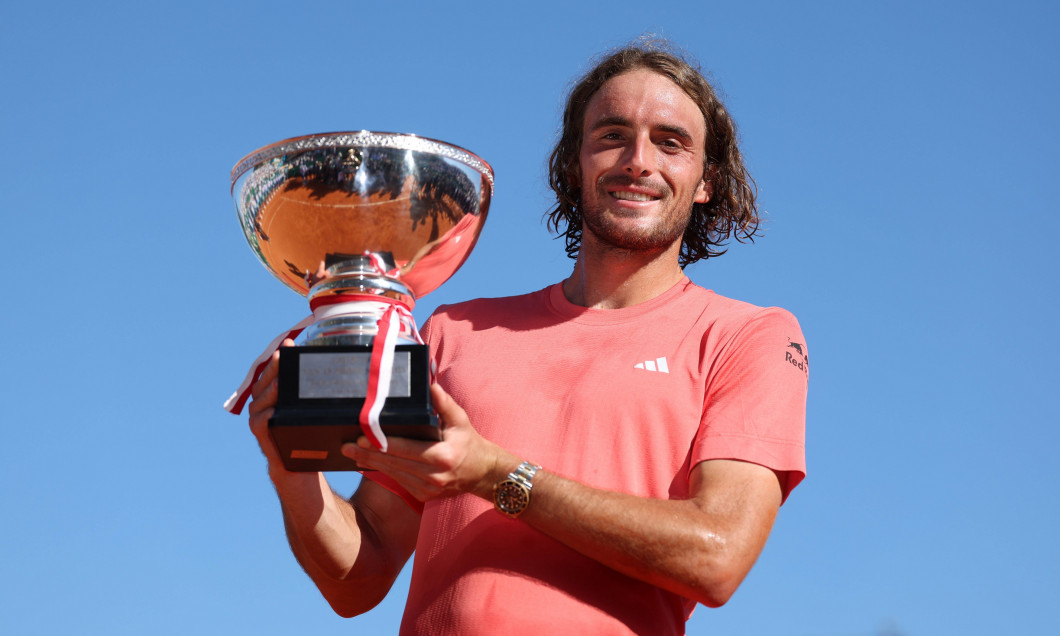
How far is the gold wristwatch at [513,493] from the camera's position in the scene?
3436 millimetres

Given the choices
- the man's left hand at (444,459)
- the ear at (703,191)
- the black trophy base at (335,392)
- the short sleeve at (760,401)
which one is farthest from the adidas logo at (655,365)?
the ear at (703,191)

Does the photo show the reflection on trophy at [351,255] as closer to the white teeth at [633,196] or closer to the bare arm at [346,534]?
the bare arm at [346,534]

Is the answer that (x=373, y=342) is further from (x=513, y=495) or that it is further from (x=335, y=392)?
(x=513, y=495)

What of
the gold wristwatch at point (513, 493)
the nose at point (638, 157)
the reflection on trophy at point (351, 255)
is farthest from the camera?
the nose at point (638, 157)

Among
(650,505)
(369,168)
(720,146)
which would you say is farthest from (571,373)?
(720,146)

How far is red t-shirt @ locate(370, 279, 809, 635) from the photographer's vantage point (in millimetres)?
3588

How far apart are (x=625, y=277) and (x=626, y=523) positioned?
4.60 ft

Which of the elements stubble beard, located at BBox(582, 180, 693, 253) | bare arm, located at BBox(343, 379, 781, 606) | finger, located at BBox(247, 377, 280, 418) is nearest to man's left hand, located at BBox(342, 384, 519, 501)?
bare arm, located at BBox(343, 379, 781, 606)

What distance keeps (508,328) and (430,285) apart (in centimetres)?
53

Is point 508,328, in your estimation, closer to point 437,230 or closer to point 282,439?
point 437,230

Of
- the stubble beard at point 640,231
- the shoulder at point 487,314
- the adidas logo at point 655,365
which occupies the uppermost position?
the stubble beard at point 640,231

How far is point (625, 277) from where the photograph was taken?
458cm

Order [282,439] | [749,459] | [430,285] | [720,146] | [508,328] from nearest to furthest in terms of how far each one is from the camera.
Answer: [282,439], [749,459], [430,285], [508,328], [720,146]

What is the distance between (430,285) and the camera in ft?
13.3
